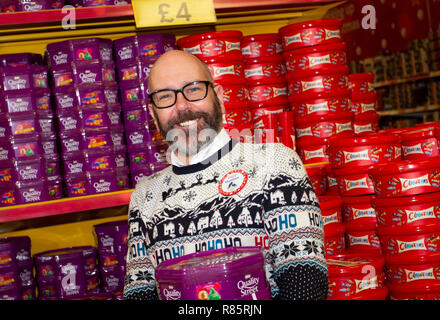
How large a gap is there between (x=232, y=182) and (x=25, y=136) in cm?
112

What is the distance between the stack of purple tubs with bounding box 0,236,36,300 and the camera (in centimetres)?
228

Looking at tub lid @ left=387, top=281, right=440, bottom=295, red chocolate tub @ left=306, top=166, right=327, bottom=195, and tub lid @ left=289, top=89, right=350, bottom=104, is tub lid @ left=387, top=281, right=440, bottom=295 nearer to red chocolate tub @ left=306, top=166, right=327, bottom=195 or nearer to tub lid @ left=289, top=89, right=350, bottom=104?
red chocolate tub @ left=306, top=166, right=327, bottom=195

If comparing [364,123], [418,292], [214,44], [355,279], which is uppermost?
[214,44]

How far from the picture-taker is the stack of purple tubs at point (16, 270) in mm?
2277

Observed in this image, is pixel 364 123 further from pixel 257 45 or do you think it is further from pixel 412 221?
pixel 412 221

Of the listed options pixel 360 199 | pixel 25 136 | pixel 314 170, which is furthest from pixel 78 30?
pixel 360 199

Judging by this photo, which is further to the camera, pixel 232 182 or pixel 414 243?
pixel 414 243

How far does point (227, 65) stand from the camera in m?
2.54

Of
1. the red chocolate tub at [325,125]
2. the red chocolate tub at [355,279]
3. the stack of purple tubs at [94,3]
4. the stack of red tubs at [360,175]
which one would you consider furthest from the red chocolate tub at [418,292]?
the stack of purple tubs at [94,3]

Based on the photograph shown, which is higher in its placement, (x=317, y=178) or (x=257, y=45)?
(x=257, y=45)

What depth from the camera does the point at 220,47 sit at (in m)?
2.52
